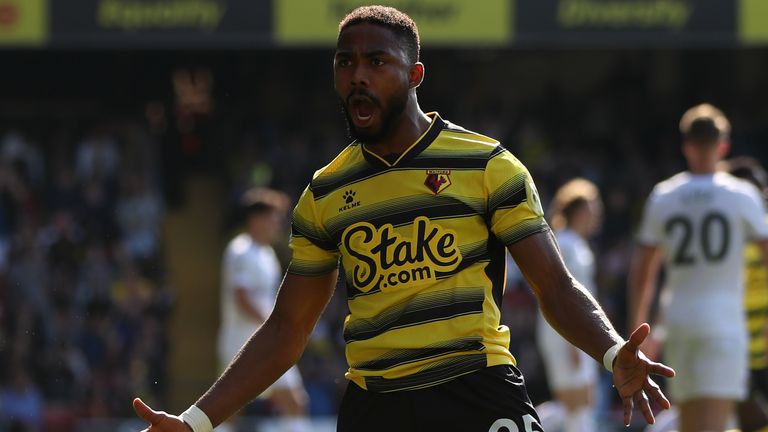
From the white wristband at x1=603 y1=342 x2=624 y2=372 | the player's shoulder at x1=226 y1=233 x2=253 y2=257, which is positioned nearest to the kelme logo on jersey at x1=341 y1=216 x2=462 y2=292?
the white wristband at x1=603 y1=342 x2=624 y2=372

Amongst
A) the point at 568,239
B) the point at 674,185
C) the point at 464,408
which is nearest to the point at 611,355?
the point at 464,408

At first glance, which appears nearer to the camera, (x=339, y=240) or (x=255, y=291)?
(x=339, y=240)

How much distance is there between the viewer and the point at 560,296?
13.4 ft

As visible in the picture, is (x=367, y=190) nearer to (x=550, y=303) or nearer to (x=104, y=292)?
(x=550, y=303)

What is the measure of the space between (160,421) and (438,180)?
1.03 meters

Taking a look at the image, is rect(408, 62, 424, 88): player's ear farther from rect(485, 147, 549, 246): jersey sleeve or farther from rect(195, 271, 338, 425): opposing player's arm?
rect(195, 271, 338, 425): opposing player's arm

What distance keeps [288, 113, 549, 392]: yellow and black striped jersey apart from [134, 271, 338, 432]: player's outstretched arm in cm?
21

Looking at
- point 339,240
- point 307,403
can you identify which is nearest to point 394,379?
point 339,240

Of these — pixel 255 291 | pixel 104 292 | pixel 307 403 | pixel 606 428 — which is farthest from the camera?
pixel 104 292

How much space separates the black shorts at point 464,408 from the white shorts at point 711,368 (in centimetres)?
A: 372

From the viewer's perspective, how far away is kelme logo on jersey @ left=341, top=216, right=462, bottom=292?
416 centimetres

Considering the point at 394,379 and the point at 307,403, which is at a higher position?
the point at 394,379

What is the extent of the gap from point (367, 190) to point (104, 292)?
42.0ft

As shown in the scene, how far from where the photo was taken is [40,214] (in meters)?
17.4
